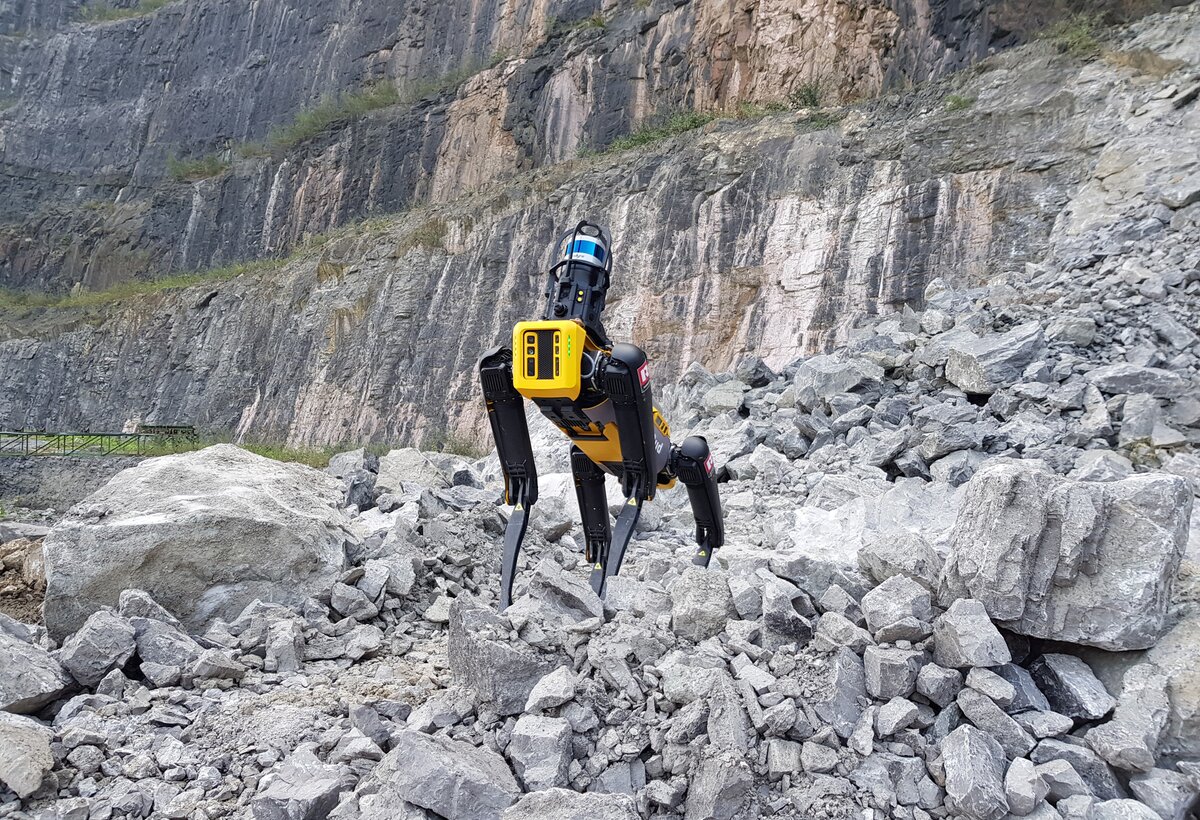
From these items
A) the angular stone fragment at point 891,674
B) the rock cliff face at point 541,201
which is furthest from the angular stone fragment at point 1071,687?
the rock cliff face at point 541,201

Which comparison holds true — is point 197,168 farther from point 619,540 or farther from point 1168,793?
point 1168,793

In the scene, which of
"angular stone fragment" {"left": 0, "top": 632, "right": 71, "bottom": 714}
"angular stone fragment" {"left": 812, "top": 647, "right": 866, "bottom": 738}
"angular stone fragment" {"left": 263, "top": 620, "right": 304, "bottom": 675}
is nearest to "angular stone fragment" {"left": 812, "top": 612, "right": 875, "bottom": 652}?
"angular stone fragment" {"left": 812, "top": 647, "right": 866, "bottom": 738}

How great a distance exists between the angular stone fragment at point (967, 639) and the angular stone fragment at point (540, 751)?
131cm

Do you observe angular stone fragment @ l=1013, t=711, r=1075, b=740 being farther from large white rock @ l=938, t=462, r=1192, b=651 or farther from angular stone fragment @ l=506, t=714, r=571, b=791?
angular stone fragment @ l=506, t=714, r=571, b=791

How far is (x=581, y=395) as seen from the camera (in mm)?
3633

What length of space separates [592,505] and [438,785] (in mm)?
2262

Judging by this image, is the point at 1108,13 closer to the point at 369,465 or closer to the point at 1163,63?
the point at 1163,63

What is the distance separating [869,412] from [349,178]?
23.7m

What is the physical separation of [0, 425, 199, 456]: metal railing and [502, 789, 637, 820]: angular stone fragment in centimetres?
2001

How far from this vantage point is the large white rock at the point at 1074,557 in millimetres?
2660

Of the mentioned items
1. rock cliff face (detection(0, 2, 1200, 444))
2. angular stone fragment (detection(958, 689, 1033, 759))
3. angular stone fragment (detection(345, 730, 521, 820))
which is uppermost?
rock cliff face (detection(0, 2, 1200, 444))

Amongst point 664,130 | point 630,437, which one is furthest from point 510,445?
point 664,130

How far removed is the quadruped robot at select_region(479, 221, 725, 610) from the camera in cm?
355

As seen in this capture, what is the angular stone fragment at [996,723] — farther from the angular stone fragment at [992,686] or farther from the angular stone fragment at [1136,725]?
the angular stone fragment at [1136,725]
